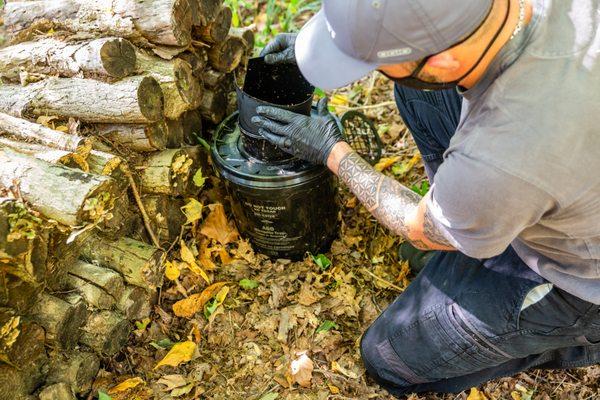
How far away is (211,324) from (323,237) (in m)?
0.77

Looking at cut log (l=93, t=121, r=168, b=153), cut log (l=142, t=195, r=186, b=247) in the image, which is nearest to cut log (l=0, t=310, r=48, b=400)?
cut log (l=142, t=195, r=186, b=247)

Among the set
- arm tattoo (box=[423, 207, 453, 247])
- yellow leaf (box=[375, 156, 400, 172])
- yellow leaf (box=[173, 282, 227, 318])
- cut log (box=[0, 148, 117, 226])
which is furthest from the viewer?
yellow leaf (box=[375, 156, 400, 172])

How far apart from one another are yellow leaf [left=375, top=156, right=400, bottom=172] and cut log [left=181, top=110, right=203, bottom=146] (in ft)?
3.88

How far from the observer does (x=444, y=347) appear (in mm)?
2352

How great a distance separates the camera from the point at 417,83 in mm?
1767

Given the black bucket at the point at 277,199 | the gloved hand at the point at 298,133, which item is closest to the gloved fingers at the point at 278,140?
the gloved hand at the point at 298,133

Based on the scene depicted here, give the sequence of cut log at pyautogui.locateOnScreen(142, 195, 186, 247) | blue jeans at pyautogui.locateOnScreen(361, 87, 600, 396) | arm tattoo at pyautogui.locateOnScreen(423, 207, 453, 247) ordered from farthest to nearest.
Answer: cut log at pyautogui.locateOnScreen(142, 195, 186, 247) < blue jeans at pyautogui.locateOnScreen(361, 87, 600, 396) < arm tattoo at pyautogui.locateOnScreen(423, 207, 453, 247)

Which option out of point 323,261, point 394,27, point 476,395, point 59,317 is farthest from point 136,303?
point 394,27

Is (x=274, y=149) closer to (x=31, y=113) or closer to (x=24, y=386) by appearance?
(x=31, y=113)

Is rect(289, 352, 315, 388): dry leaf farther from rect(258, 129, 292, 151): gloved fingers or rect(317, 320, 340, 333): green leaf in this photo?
rect(258, 129, 292, 151): gloved fingers

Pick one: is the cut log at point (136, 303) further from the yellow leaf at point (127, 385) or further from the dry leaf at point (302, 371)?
the dry leaf at point (302, 371)

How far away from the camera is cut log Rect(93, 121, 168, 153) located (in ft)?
8.43

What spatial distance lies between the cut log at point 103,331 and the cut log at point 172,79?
0.98 m

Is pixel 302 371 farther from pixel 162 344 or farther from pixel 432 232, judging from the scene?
pixel 432 232
